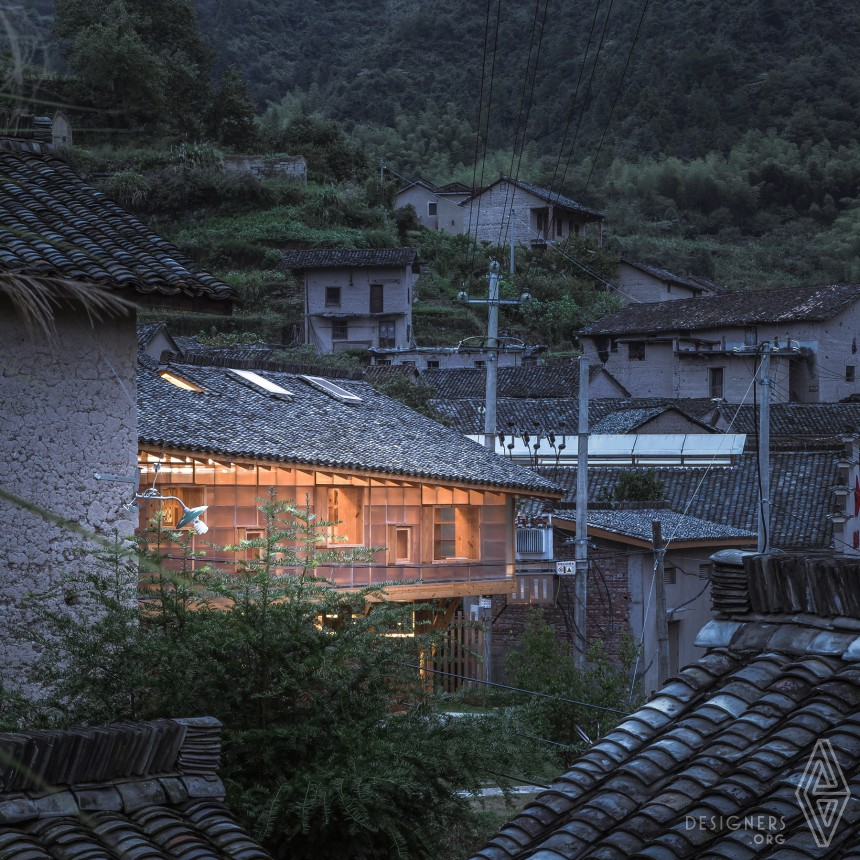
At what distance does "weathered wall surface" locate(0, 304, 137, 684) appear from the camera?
1327 centimetres

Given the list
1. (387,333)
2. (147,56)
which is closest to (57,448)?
(387,333)

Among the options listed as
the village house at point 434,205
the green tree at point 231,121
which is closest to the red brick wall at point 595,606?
the green tree at point 231,121

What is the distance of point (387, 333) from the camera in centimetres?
5866

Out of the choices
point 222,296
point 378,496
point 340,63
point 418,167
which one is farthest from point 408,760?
point 340,63

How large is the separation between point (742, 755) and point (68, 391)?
31.3 feet

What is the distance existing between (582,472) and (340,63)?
115m

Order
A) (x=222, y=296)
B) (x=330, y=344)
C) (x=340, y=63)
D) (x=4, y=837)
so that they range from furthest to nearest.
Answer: (x=340, y=63) < (x=330, y=344) < (x=222, y=296) < (x=4, y=837)

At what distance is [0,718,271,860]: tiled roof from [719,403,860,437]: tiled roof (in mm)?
38402

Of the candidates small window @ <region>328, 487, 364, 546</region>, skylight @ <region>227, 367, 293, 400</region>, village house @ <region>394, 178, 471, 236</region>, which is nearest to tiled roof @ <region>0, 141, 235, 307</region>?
small window @ <region>328, 487, 364, 546</region>

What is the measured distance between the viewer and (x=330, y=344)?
58.9 metres

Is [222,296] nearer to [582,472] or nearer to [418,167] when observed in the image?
[582,472]

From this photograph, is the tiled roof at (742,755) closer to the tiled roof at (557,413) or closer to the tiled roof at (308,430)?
the tiled roof at (308,430)

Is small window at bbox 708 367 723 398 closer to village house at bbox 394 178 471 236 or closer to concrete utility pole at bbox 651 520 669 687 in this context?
village house at bbox 394 178 471 236

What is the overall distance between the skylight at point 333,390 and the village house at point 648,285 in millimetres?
47783
